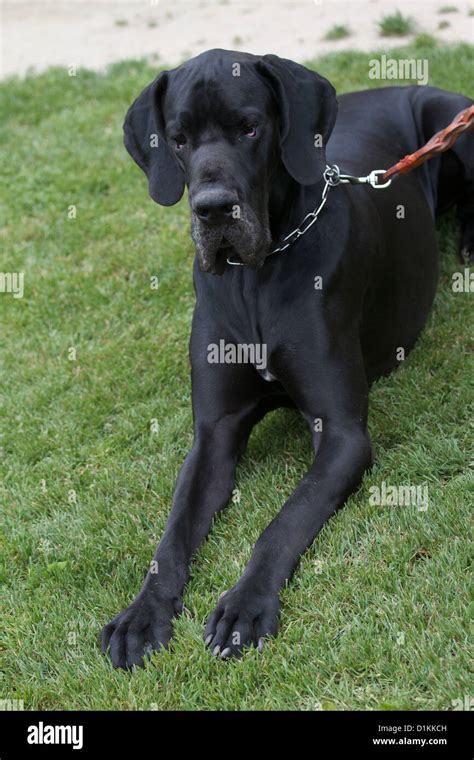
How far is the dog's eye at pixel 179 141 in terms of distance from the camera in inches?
128

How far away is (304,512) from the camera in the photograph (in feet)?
10.2

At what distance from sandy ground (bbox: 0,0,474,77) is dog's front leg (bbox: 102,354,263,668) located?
14.6 feet

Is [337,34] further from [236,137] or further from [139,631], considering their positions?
[139,631]

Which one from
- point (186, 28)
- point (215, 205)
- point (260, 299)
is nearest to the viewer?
point (215, 205)

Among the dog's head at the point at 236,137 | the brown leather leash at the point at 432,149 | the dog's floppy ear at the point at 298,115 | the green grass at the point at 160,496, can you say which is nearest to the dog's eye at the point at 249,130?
the dog's head at the point at 236,137

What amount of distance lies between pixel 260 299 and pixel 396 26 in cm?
472

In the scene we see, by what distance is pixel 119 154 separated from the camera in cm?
639

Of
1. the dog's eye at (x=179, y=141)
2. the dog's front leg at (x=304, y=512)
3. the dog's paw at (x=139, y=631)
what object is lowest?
the dog's paw at (x=139, y=631)

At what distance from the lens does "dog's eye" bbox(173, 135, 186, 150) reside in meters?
3.25

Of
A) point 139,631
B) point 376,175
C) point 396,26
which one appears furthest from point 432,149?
point 396,26

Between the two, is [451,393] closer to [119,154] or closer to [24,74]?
[119,154]

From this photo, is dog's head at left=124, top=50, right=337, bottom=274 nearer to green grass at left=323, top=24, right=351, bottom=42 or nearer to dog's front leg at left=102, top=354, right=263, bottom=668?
dog's front leg at left=102, top=354, right=263, bottom=668

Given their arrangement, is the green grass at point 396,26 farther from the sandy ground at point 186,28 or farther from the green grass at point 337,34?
the green grass at point 337,34

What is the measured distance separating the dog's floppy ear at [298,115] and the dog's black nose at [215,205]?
306 millimetres
